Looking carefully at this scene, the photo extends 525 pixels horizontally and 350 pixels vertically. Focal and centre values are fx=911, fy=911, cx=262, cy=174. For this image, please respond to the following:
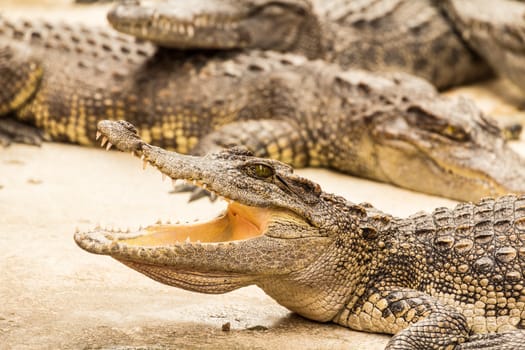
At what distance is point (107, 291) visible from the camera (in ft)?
14.8

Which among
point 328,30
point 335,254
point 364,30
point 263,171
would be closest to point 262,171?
point 263,171

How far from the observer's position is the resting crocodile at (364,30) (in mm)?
7672

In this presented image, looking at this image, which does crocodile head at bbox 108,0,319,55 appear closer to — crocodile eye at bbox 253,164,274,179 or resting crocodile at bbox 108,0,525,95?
resting crocodile at bbox 108,0,525,95

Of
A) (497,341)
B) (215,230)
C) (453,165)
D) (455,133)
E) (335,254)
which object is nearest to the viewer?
(497,341)

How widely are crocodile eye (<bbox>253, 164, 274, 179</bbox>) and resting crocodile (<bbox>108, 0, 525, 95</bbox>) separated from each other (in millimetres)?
3773

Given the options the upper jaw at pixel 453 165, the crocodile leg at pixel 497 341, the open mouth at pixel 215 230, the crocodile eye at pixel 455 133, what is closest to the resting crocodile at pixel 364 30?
the upper jaw at pixel 453 165

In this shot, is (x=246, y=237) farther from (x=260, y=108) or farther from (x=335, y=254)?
(x=260, y=108)

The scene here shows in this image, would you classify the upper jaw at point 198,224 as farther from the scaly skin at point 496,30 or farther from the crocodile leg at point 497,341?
the scaly skin at point 496,30

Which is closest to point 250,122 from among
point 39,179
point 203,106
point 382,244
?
point 203,106

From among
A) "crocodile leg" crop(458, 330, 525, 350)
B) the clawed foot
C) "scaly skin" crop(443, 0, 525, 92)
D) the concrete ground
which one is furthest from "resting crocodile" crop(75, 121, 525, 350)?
"scaly skin" crop(443, 0, 525, 92)

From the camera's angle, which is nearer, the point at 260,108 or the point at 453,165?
Result: the point at 453,165

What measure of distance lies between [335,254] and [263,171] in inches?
19.5

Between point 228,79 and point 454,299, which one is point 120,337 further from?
point 228,79

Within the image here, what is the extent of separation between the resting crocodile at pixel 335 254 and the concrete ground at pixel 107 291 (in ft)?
0.69
